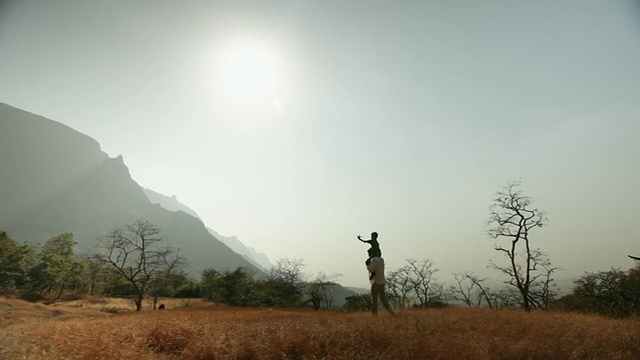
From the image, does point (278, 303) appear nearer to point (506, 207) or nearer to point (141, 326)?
point (506, 207)

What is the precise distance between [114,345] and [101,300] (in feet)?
165

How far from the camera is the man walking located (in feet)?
32.1

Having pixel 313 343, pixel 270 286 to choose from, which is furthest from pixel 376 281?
pixel 270 286

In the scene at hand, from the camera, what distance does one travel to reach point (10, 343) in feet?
14.7

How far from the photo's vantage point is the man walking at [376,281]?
32.1 feet

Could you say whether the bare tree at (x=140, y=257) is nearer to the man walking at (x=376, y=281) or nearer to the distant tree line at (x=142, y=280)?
the distant tree line at (x=142, y=280)

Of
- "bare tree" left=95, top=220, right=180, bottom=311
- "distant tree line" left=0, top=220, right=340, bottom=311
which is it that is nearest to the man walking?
"distant tree line" left=0, top=220, right=340, bottom=311

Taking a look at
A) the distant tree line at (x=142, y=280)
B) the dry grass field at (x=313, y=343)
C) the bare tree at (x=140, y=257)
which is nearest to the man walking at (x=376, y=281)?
the dry grass field at (x=313, y=343)

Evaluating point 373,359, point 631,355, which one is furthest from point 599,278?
point 373,359

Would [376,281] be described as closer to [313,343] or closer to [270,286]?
[313,343]

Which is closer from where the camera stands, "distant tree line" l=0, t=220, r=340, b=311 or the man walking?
the man walking

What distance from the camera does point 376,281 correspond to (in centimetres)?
986

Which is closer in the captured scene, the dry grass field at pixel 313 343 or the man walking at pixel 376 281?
the dry grass field at pixel 313 343

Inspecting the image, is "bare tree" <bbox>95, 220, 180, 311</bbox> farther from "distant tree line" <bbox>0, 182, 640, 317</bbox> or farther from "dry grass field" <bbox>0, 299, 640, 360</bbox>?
"dry grass field" <bbox>0, 299, 640, 360</bbox>
